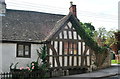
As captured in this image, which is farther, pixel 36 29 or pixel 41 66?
pixel 36 29

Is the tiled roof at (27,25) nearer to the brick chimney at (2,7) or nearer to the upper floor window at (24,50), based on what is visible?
the brick chimney at (2,7)

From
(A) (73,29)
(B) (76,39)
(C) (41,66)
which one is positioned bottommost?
(C) (41,66)

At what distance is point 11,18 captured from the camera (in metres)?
14.6

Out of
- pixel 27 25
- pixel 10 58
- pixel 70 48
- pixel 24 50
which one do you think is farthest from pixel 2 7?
pixel 70 48

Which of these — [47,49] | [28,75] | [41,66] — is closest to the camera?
[28,75]

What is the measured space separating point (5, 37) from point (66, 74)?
6400mm

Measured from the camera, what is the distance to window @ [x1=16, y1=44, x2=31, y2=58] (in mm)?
12031

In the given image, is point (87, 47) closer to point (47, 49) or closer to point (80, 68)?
point (80, 68)

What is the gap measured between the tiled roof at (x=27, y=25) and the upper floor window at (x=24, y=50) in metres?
0.59

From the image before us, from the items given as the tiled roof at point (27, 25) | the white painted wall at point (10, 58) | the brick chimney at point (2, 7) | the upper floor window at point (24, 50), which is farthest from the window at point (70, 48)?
the brick chimney at point (2, 7)

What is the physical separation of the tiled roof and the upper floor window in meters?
0.59

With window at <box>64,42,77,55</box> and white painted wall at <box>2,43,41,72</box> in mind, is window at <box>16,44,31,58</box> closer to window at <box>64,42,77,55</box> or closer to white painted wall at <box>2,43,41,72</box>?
white painted wall at <box>2,43,41,72</box>

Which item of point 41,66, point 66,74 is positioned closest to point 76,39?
point 66,74

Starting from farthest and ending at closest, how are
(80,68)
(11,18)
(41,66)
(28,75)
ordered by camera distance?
(11,18), (80,68), (41,66), (28,75)
